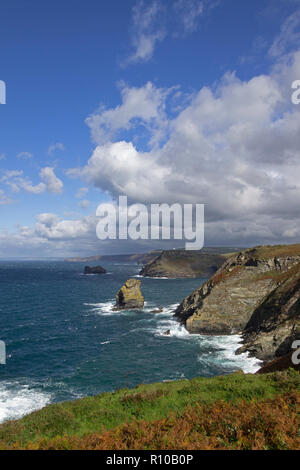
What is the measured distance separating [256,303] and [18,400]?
5362cm

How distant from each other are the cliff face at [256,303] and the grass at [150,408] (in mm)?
27830

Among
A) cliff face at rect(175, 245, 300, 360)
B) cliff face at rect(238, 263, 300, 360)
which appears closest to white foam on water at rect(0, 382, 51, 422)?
cliff face at rect(238, 263, 300, 360)

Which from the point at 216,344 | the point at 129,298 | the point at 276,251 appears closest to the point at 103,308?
the point at 129,298

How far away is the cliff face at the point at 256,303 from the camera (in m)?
45.5

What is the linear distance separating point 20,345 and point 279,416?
53.7 meters

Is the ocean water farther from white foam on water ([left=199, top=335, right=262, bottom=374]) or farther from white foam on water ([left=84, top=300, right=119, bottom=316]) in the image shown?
white foam on water ([left=84, top=300, right=119, bottom=316])

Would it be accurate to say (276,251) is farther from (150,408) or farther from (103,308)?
(150,408)

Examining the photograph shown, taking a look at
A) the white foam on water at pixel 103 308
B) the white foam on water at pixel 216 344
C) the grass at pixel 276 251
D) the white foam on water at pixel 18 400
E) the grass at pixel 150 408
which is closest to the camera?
the grass at pixel 150 408

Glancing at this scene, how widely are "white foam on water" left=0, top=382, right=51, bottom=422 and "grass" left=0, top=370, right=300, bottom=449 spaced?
15342 millimetres

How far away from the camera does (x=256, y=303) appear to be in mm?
64625

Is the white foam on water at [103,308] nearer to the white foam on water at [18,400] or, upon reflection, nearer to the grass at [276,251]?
the white foam on water at [18,400]

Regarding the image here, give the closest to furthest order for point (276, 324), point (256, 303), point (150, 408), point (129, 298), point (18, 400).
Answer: point (150, 408)
point (18, 400)
point (276, 324)
point (256, 303)
point (129, 298)

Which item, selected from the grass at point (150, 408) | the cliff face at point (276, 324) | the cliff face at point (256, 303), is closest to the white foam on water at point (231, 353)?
the cliff face at point (276, 324)
